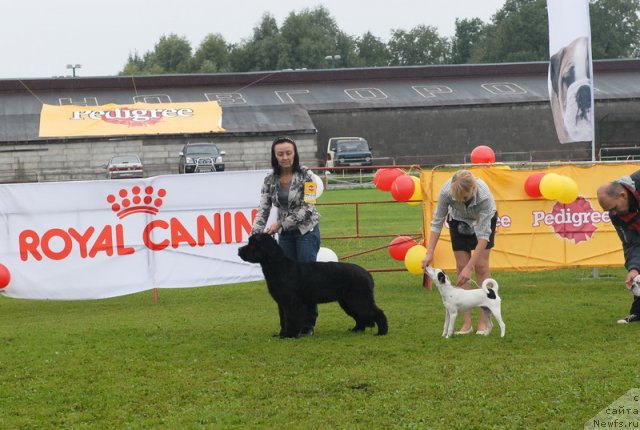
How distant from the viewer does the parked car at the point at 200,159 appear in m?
39.7

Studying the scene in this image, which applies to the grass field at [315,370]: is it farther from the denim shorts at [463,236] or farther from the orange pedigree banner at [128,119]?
the orange pedigree banner at [128,119]

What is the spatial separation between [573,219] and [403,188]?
7.56 ft

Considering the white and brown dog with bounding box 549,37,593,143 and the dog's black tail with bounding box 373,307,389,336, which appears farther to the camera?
the white and brown dog with bounding box 549,37,593,143

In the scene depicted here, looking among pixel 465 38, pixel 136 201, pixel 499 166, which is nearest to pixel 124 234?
pixel 136 201

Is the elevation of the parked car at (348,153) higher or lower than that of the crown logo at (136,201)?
higher

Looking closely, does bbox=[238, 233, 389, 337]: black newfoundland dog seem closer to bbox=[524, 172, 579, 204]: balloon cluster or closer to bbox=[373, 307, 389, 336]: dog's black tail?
bbox=[373, 307, 389, 336]: dog's black tail

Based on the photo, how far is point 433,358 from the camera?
780 centimetres

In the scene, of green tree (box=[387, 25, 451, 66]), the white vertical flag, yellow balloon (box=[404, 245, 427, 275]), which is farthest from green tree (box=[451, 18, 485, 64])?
yellow balloon (box=[404, 245, 427, 275])

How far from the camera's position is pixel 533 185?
12953mm

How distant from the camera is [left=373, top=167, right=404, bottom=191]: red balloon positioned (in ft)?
45.9

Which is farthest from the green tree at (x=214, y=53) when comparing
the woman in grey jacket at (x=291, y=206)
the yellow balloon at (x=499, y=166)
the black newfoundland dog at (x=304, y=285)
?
the black newfoundland dog at (x=304, y=285)

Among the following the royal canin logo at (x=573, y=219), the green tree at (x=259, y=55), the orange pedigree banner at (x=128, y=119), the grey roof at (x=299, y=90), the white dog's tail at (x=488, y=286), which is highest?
Answer: the green tree at (x=259, y=55)

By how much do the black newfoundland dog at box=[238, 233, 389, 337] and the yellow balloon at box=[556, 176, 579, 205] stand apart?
4.40 metres

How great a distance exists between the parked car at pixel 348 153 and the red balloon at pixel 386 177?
94.1ft
